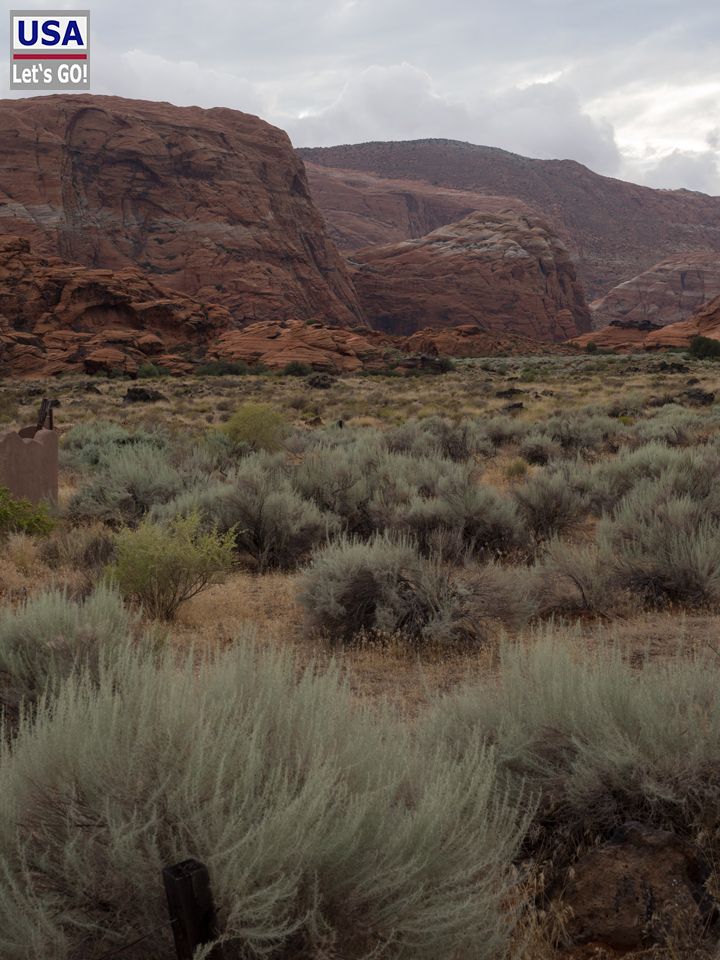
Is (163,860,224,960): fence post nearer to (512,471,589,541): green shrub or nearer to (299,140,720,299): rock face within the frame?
(512,471,589,541): green shrub

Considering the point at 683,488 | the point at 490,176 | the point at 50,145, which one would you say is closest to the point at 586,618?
the point at 683,488

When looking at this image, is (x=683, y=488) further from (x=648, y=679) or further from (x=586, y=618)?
(x=648, y=679)

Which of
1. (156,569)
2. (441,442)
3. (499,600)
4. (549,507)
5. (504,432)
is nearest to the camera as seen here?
(499,600)

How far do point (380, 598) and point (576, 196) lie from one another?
636 ft

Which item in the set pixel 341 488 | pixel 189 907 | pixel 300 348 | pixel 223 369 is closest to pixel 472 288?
pixel 300 348

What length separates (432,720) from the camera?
3.05 m

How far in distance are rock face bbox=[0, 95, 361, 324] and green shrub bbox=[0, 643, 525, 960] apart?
7228 cm

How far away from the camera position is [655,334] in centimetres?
6475

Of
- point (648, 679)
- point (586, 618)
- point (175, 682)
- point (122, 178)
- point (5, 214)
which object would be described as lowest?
point (586, 618)

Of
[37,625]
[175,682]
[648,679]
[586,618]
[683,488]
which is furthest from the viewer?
[683,488]

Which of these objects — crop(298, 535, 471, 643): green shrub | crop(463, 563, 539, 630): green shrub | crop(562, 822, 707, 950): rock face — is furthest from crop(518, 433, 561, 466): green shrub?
crop(562, 822, 707, 950): rock face

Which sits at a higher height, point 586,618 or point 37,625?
point 37,625

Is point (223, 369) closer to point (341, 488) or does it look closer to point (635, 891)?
point (341, 488)

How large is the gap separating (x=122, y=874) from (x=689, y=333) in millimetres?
68529
